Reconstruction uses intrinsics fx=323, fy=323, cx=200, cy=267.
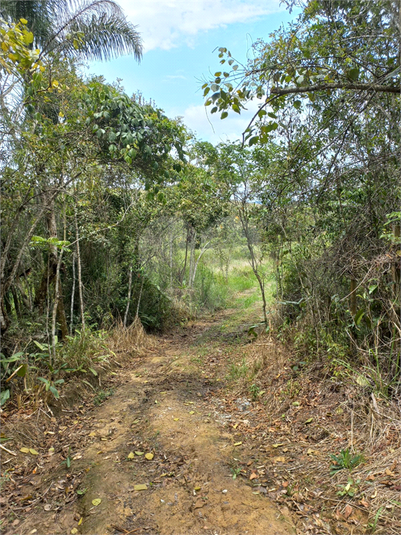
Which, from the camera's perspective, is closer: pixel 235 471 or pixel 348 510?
pixel 348 510

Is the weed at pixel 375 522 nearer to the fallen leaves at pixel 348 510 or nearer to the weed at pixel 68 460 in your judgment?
the fallen leaves at pixel 348 510

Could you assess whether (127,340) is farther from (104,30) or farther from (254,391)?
(104,30)

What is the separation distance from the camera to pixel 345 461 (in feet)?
7.52

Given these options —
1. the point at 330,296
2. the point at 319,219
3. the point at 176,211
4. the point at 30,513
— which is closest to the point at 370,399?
the point at 330,296

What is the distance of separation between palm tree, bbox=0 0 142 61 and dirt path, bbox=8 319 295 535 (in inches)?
243

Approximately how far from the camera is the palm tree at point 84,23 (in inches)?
244

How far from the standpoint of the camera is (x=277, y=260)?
5.43 metres

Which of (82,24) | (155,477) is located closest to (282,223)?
(155,477)

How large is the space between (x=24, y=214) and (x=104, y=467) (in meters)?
2.83

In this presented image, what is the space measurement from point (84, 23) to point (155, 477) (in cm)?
814

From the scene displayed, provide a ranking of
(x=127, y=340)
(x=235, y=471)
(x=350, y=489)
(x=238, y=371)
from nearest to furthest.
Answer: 1. (x=350, y=489)
2. (x=235, y=471)
3. (x=238, y=371)
4. (x=127, y=340)

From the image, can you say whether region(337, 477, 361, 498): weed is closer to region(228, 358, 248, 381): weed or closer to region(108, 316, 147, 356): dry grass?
region(228, 358, 248, 381): weed

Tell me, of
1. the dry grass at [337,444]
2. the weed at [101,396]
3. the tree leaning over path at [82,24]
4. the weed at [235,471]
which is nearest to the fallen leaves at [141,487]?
the weed at [235,471]

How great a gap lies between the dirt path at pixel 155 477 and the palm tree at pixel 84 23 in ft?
20.3
